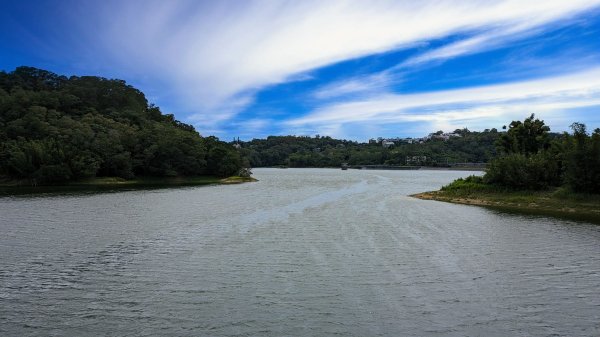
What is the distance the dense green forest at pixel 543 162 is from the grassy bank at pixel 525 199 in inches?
40.0

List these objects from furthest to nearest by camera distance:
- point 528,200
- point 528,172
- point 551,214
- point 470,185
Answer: point 470,185 → point 528,172 → point 528,200 → point 551,214

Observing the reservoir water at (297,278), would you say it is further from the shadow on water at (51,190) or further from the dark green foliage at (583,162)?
the shadow on water at (51,190)

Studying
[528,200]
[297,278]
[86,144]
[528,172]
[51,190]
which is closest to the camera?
[297,278]

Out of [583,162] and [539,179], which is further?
[539,179]

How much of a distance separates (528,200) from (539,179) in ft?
19.7

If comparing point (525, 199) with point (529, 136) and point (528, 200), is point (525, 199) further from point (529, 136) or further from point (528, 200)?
point (529, 136)

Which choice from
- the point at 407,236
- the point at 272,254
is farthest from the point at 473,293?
the point at 407,236

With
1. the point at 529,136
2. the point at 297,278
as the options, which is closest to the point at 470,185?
the point at 529,136

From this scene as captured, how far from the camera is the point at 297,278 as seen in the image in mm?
19109

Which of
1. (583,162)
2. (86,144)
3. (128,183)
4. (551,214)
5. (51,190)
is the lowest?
(551,214)

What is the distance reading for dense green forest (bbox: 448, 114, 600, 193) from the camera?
46.3m

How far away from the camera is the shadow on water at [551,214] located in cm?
3974

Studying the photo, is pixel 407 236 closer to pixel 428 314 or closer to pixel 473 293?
pixel 473 293

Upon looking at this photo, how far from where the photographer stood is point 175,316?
1426cm
